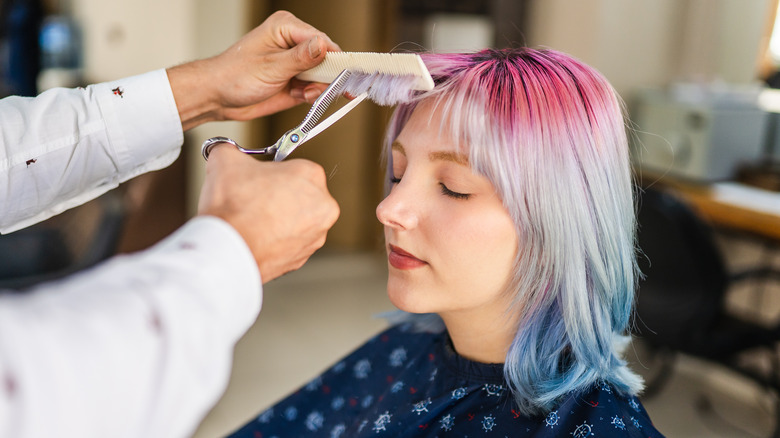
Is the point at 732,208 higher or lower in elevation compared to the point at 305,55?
lower

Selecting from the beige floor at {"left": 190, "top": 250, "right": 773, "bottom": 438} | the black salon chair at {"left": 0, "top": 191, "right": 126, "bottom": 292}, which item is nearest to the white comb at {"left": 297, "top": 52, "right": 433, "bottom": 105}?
the black salon chair at {"left": 0, "top": 191, "right": 126, "bottom": 292}

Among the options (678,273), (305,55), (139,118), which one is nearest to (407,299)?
(305,55)

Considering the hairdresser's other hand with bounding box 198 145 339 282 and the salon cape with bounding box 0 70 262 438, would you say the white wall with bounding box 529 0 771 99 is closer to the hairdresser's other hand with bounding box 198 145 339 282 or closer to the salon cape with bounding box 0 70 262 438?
the hairdresser's other hand with bounding box 198 145 339 282

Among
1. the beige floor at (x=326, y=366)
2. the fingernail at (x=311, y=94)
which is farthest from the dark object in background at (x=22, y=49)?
the fingernail at (x=311, y=94)

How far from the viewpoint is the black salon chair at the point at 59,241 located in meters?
1.95

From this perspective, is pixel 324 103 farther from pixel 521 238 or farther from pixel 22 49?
pixel 22 49

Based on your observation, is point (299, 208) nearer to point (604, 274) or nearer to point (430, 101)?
point (430, 101)

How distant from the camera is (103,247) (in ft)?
6.18

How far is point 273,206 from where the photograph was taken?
67 cm

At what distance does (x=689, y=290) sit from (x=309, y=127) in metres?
1.90

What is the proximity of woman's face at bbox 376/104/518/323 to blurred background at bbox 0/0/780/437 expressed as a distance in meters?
1.07

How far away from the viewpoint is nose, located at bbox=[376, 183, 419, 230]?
965 mm

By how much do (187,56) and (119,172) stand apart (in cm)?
268

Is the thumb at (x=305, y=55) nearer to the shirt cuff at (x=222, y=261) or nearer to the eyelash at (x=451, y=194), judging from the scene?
the eyelash at (x=451, y=194)
